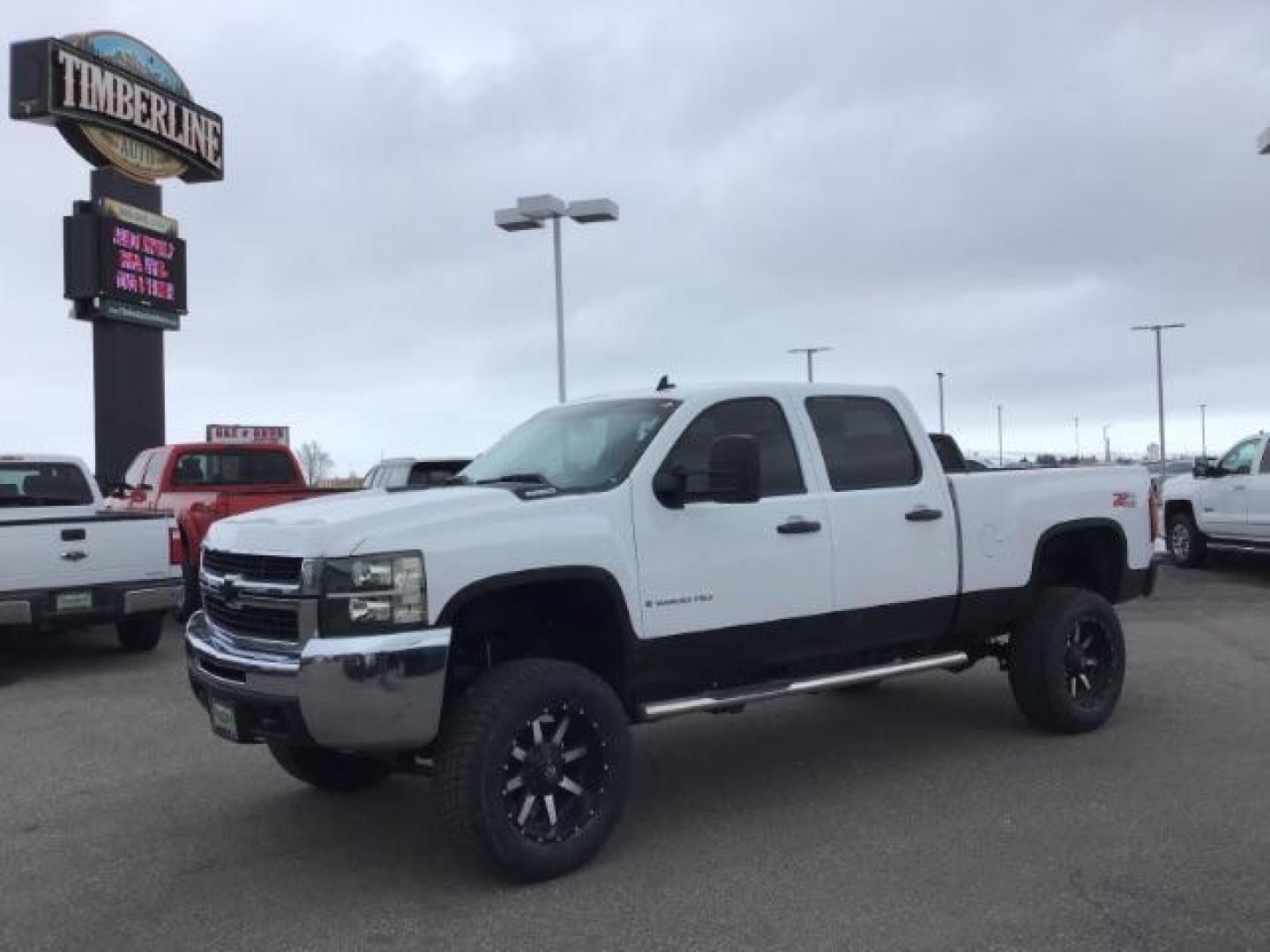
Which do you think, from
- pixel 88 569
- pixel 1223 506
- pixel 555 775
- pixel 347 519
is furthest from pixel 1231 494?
pixel 347 519

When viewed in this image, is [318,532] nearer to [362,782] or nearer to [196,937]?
[196,937]

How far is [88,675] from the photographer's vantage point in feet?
31.6

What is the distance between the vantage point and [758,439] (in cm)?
570

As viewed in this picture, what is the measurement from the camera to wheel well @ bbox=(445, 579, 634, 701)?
4883mm

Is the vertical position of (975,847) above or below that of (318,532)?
below

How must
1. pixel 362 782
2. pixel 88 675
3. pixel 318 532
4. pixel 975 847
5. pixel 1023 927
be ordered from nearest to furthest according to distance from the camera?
pixel 1023 927 < pixel 318 532 < pixel 975 847 < pixel 362 782 < pixel 88 675

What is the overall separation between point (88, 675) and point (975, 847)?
7699mm

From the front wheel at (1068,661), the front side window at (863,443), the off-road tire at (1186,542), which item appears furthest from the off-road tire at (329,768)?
the off-road tire at (1186,542)

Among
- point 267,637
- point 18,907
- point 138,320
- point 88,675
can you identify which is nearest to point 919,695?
point 267,637

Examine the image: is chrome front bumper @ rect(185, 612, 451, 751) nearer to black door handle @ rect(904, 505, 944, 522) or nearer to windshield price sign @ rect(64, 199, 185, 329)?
black door handle @ rect(904, 505, 944, 522)

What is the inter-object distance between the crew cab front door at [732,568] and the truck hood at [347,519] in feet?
2.44

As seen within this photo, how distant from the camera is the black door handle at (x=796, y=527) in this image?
5467mm

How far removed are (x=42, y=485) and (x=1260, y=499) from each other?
45.1ft

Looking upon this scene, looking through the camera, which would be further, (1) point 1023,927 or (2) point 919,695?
(2) point 919,695
